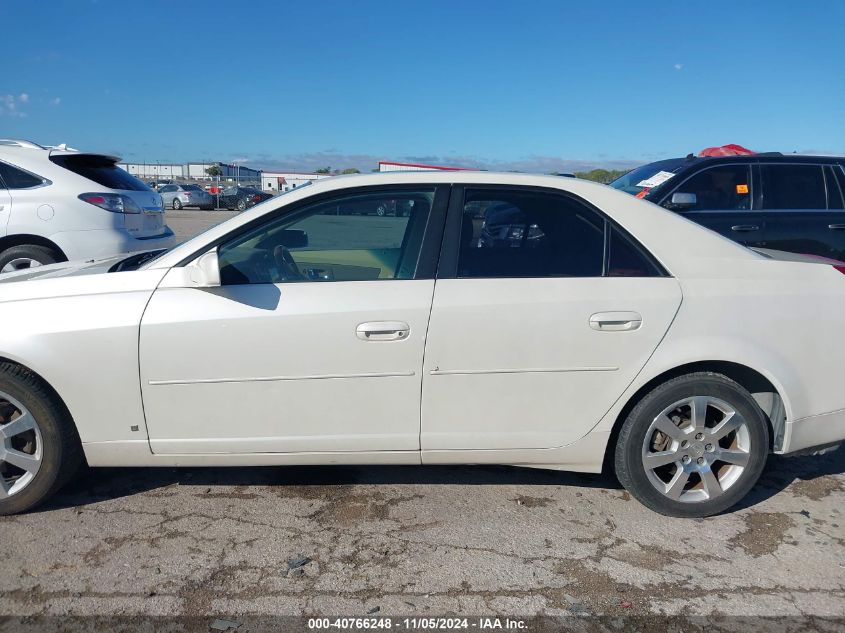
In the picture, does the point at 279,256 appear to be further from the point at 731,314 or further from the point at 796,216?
the point at 796,216

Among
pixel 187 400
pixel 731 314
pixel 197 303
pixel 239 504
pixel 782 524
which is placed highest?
pixel 197 303

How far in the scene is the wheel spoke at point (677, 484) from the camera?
3279 mm

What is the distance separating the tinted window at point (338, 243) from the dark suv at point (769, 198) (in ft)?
12.7

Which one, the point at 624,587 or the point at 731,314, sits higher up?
the point at 731,314

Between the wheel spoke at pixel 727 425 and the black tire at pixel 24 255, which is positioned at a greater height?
the black tire at pixel 24 255

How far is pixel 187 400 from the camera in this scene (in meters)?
3.10

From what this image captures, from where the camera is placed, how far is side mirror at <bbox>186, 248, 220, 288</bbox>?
3014mm

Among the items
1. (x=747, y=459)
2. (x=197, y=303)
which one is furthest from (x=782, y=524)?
(x=197, y=303)

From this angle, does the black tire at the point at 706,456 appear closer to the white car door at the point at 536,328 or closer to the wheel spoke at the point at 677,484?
the wheel spoke at the point at 677,484

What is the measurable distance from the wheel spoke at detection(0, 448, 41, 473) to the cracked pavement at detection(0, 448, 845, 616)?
278mm

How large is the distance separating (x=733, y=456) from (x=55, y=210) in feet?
20.3

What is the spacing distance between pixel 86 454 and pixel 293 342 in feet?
3.88

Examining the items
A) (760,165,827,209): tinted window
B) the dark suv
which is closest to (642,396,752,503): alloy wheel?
the dark suv

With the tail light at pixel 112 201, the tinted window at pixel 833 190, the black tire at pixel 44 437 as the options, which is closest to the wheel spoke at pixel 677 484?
the black tire at pixel 44 437
